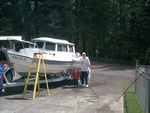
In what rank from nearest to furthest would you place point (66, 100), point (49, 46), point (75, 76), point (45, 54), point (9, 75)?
point (66, 100) → point (9, 75) → point (45, 54) → point (75, 76) → point (49, 46)

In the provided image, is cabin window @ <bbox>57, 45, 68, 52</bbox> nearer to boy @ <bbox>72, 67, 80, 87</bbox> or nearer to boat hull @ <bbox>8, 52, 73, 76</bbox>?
boat hull @ <bbox>8, 52, 73, 76</bbox>

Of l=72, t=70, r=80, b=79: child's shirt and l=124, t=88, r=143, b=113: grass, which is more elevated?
l=72, t=70, r=80, b=79: child's shirt

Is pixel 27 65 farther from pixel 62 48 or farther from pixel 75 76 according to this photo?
pixel 62 48

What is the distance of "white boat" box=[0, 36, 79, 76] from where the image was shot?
49.3ft

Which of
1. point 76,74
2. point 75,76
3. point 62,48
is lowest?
point 75,76

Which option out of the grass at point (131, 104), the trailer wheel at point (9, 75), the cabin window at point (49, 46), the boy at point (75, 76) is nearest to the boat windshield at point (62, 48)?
the cabin window at point (49, 46)

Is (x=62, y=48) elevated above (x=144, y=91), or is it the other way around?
(x=62, y=48)

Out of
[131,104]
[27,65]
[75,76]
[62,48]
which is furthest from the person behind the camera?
[62,48]

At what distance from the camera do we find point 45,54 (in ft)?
52.4

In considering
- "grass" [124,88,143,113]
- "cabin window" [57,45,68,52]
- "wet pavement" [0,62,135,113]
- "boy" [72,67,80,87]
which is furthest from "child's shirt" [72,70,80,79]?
"grass" [124,88,143,113]

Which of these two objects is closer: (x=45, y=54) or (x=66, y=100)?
(x=66, y=100)

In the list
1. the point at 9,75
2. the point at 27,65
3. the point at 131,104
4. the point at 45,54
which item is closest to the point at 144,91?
the point at 131,104

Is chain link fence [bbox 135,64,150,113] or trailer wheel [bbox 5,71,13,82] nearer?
chain link fence [bbox 135,64,150,113]

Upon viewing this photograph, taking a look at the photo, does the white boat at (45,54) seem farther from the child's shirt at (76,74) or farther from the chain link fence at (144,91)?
the chain link fence at (144,91)
